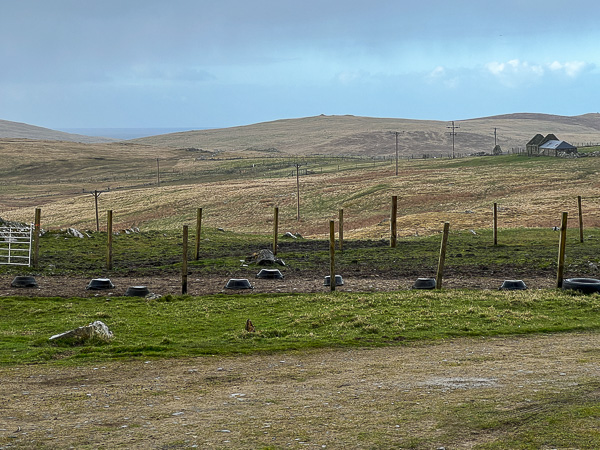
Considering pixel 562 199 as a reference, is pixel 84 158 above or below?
above

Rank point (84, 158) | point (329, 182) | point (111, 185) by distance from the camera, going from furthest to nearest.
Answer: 1. point (84, 158)
2. point (111, 185)
3. point (329, 182)

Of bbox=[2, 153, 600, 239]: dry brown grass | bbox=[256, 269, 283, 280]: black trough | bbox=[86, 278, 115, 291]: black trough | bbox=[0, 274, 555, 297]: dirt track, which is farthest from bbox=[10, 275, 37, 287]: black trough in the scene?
bbox=[2, 153, 600, 239]: dry brown grass

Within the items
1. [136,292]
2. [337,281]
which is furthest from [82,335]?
[337,281]

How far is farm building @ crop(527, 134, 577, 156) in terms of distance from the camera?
105 m

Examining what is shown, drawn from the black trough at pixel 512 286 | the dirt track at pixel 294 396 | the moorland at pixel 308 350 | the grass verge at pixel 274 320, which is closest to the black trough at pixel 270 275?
the moorland at pixel 308 350

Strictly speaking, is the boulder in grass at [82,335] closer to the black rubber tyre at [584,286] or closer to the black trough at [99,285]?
the black trough at [99,285]

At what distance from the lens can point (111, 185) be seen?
11600 centimetres

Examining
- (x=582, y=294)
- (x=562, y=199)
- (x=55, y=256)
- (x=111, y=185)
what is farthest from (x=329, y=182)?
(x=582, y=294)

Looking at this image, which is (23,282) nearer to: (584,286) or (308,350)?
(308,350)

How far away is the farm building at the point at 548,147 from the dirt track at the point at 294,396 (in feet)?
322

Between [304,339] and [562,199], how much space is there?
52.1 metres

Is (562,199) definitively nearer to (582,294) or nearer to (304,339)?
(582,294)

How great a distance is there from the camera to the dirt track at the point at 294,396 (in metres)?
8.20

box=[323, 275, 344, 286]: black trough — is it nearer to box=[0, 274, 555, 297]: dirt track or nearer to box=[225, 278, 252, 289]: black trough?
box=[0, 274, 555, 297]: dirt track
